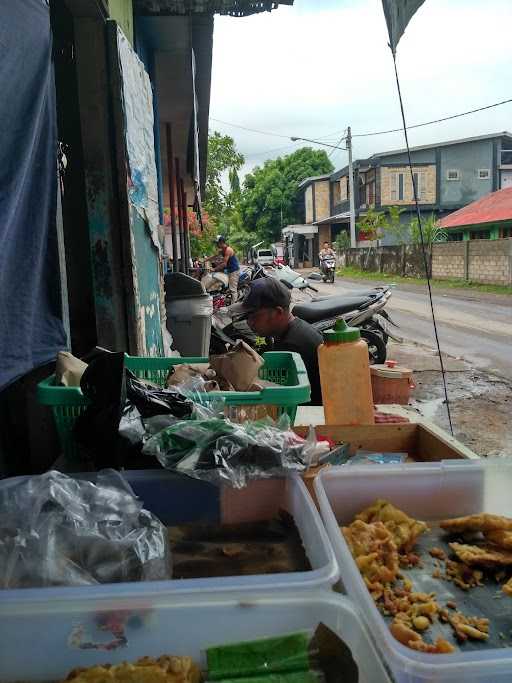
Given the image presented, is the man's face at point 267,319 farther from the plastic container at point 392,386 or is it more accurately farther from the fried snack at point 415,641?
the fried snack at point 415,641

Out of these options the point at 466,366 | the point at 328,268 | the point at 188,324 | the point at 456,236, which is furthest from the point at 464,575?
the point at 456,236

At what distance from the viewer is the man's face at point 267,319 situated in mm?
3631

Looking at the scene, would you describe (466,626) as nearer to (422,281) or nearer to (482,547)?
(482,547)

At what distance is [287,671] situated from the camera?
3.21 ft

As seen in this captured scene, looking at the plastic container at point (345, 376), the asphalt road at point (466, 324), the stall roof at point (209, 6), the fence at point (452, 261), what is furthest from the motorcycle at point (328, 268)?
the plastic container at point (345, 376)

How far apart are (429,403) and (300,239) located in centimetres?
4599

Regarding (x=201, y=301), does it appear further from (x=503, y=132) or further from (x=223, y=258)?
(x=503, y=132)

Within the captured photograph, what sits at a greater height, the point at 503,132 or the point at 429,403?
the point at 503,132

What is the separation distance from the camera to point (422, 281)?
23.8 meters

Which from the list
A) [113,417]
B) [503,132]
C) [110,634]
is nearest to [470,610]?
[110,634]

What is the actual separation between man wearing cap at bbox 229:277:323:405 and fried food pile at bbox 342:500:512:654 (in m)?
2.16

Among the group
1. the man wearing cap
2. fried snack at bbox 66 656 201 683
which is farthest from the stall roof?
fried snack at bbox 66 656 201 683

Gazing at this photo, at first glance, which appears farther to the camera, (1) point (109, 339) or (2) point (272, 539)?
(1) point (109, 339)

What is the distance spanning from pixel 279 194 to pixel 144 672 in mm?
57595
